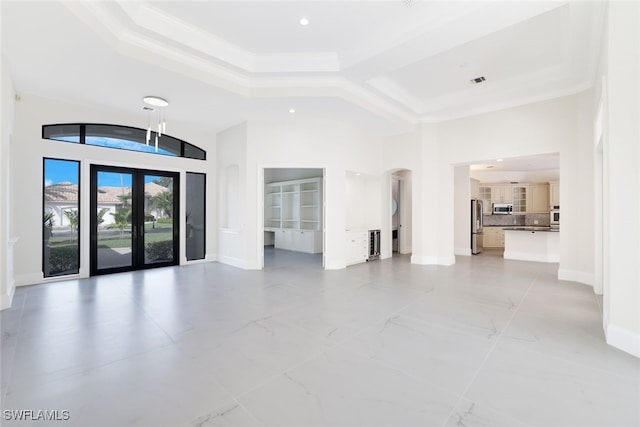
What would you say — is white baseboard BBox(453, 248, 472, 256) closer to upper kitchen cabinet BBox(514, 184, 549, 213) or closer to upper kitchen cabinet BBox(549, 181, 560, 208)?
upper kitchen cabinet BBox(514, 184, 549, 213)

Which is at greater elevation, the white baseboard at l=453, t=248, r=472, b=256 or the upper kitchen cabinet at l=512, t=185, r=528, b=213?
the upper kitchen cabinet at l=512, t=185, r=528, b=213

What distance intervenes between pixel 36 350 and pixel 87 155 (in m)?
4.33

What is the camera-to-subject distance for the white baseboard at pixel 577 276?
17.1 feet

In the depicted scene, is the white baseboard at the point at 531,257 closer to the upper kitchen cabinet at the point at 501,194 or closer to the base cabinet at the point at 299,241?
the upper kitchen cabinet at the point at 501,194

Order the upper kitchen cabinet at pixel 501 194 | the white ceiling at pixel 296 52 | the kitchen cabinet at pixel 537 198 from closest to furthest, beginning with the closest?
the white ceiling at pixel 296 52 < the kitchen cabinet at pixel 537 198 < the upper kitchen cabinet at pixel 501 194

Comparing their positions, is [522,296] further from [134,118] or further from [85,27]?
[134,118]

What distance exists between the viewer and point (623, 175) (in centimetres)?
270

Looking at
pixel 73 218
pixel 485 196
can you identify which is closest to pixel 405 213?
pixel 485 196

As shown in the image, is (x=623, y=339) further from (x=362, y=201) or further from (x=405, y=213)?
(x=405, y=213)

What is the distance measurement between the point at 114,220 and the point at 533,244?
10.1 meters

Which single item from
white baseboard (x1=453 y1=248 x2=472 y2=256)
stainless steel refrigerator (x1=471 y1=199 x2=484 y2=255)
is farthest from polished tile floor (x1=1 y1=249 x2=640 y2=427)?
stainless steel refrigerator (x1=471 y1=199 x2=484 y2=255)

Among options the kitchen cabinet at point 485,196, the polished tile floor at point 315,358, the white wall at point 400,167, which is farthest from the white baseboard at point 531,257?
the kitchen cabinet at point 485,196

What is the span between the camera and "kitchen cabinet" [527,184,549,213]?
1109 centimetres

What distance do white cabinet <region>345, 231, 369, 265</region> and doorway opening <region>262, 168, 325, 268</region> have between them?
1.34m
